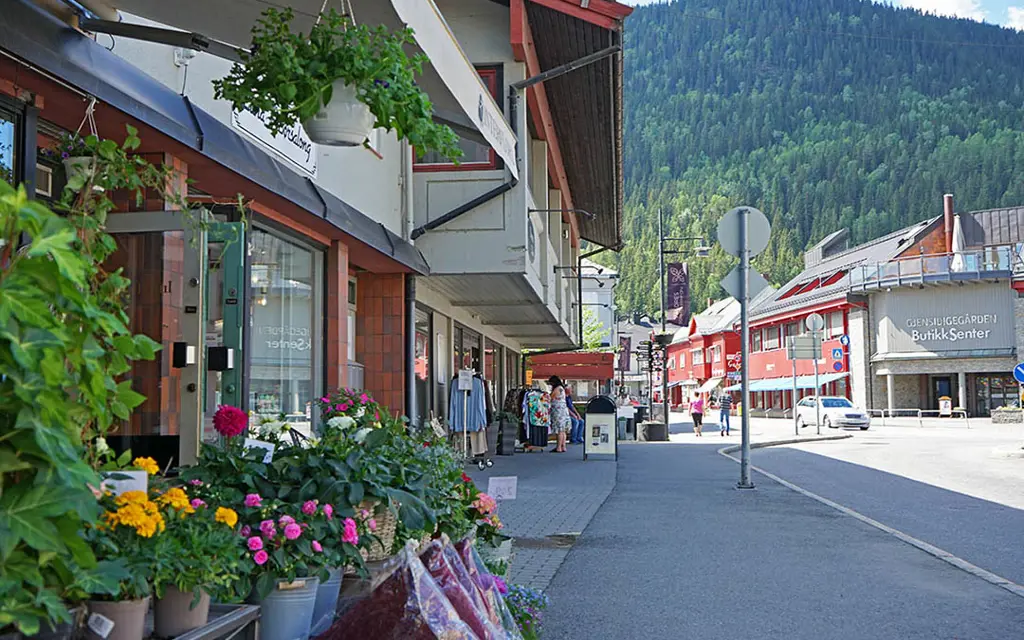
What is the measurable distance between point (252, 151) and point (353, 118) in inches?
117

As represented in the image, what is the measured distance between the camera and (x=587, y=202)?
1033 inches

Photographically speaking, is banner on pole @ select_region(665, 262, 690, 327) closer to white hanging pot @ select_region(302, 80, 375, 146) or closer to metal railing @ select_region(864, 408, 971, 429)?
metal railing @ select_region(864, 408, 971, 429)

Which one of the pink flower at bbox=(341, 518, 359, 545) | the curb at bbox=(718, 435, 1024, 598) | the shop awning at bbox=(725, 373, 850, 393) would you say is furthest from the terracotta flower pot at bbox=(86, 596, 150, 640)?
the shop awning at bbox=(725, 373, 850, 393)

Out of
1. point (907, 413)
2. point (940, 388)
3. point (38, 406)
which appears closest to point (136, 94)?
point (38, 406)

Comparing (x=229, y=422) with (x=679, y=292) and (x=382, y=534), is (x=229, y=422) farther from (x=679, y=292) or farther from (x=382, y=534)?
(x=679, y=292)

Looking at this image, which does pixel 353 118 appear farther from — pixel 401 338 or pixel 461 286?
pixel 461 286

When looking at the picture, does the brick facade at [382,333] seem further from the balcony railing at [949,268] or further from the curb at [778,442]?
the balcony railing at [949,268]

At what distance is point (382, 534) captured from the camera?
4.45m

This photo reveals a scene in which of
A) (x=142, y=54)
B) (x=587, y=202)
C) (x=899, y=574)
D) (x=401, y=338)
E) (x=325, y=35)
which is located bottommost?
(x=899, y=574)

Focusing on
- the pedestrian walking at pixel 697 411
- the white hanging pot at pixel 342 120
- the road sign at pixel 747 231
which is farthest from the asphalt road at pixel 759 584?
the pedestrian walking at pixel 697 411

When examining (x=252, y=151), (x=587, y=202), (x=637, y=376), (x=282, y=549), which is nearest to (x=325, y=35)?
(x=282, y=549)

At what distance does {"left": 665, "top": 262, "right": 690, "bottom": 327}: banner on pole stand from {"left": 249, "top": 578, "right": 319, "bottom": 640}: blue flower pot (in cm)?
4497

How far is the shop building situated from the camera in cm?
517

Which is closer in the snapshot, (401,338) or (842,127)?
(401,338)
